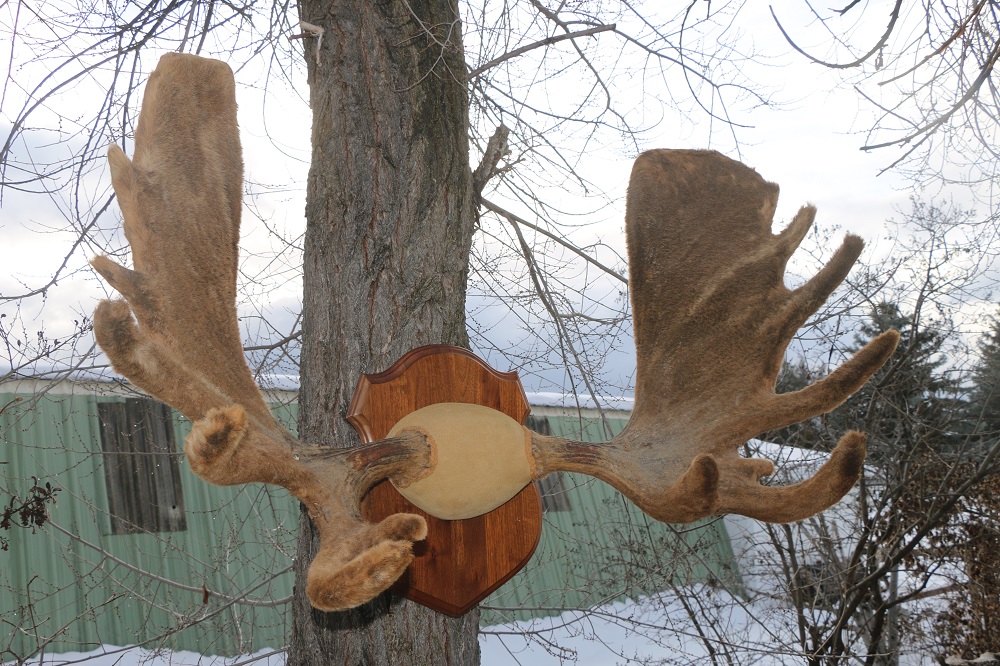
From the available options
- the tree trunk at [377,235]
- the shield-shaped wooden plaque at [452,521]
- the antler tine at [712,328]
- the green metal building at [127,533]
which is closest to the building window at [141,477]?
the green metal building at [127,533]

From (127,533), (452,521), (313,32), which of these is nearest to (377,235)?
(313,32)

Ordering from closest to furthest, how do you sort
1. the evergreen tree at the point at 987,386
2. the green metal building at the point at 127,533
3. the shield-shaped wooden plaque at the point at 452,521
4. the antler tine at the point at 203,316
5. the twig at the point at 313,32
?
the antler tine at the point at 203,316 → the shield-shaped wooden plaque at the point at 452,521 → the twig at the point at 313,32 → the evergreen tree at the point at 987,386 → the green metal building at the point at 127,533

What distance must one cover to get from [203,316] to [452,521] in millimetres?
589

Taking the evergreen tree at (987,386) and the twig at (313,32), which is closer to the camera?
the twig at (313,32)

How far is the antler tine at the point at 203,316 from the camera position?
121 centimetres

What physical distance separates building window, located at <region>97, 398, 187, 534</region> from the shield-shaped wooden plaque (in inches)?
199

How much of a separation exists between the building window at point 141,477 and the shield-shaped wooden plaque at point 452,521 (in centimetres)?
505

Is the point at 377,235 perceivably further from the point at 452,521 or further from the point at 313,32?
the point at 452,521

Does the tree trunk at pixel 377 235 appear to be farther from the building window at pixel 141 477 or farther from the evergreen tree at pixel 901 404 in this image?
the building window at pixel 141 477

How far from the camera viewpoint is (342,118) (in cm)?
192

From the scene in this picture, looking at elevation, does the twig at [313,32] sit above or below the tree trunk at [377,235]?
above

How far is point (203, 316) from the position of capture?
139 cm

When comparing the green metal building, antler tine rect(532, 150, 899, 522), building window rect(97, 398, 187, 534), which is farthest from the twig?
building window rect(97, 398, 187, 534)

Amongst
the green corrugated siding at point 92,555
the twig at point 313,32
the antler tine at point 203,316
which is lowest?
the green corrugated siding at point 92,555
